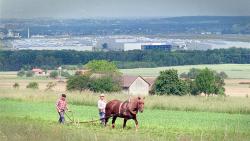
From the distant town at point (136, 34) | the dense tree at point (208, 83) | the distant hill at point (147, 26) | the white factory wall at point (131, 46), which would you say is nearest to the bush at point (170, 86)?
the dense tree at point (208, 83)

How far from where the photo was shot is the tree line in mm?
53281

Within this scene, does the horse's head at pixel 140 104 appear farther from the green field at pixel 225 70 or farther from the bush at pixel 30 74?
the bush at pixel 30 74

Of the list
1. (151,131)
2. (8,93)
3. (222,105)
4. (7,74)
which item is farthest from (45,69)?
(151,131)

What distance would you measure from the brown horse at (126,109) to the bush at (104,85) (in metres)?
20.9

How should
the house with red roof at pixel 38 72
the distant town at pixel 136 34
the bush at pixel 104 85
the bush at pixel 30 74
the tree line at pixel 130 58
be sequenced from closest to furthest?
1. the bush at pixel 104 85
2. the bush at pixel 30 74
3. the house with red roof at pixel 38 72
4. the tree line at pixel 130 58
5. the distant town at pixel 136 34

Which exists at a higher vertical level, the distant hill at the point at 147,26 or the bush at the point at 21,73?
the distant hill at the point at 147,26

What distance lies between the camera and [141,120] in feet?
65.7

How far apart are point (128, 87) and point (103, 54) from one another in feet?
72.0

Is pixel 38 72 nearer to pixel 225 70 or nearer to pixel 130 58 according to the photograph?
pixel 130 58

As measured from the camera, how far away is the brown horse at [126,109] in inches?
639

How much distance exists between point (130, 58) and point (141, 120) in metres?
37.6

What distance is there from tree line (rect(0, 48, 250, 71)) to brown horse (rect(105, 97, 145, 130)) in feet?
112

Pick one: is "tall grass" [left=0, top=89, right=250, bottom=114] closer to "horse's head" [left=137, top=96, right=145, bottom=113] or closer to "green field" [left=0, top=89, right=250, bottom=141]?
"green field" [left=0, top=89, right=250, bottom=141]

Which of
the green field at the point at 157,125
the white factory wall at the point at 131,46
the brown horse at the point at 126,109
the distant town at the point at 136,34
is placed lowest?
the green field at the point at 157,125
